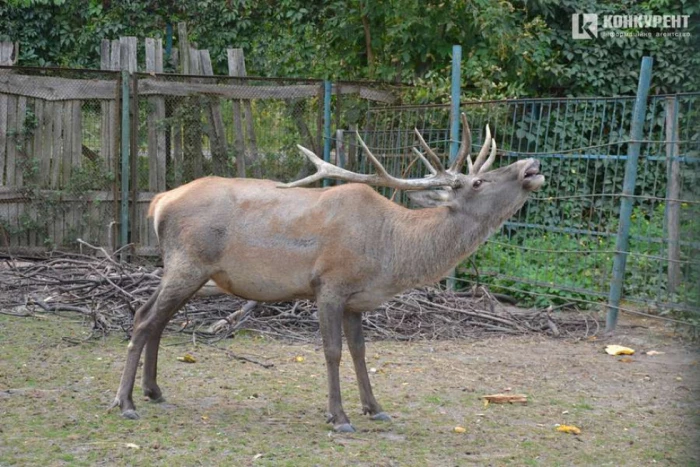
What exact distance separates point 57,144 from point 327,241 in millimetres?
6871

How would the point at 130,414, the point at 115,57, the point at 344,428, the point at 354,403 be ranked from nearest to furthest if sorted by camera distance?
1. the point at 344,428
2. the point at 130,414
3. the point at 354,403
4. the point at 115,57

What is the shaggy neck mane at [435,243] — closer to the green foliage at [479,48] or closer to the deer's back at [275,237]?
the deer's back at [275,237]

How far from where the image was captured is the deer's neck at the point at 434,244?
21.0 feet

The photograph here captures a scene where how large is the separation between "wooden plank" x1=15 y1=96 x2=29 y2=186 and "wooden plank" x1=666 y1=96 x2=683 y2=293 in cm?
782

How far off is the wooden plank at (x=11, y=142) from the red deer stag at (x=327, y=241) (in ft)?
19.8

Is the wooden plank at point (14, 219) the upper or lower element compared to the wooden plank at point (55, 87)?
lower

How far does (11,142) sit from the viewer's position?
1188 cm

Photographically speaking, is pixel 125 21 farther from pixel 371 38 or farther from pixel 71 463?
pixel 71 463

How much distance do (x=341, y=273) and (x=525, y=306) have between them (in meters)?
4.85

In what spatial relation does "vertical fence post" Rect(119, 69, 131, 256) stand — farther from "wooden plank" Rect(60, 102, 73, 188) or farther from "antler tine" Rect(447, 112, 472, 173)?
"antler tine" Rect(447, 112, 472, 173)

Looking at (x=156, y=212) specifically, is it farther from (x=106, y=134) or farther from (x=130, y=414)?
(x=106, y=134)

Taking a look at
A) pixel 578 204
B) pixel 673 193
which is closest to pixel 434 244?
pixel 673 193

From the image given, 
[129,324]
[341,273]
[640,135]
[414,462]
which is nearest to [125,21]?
[129,324]

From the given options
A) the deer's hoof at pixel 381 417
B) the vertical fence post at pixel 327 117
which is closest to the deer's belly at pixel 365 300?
the deer's hoof at pixel 381 417
